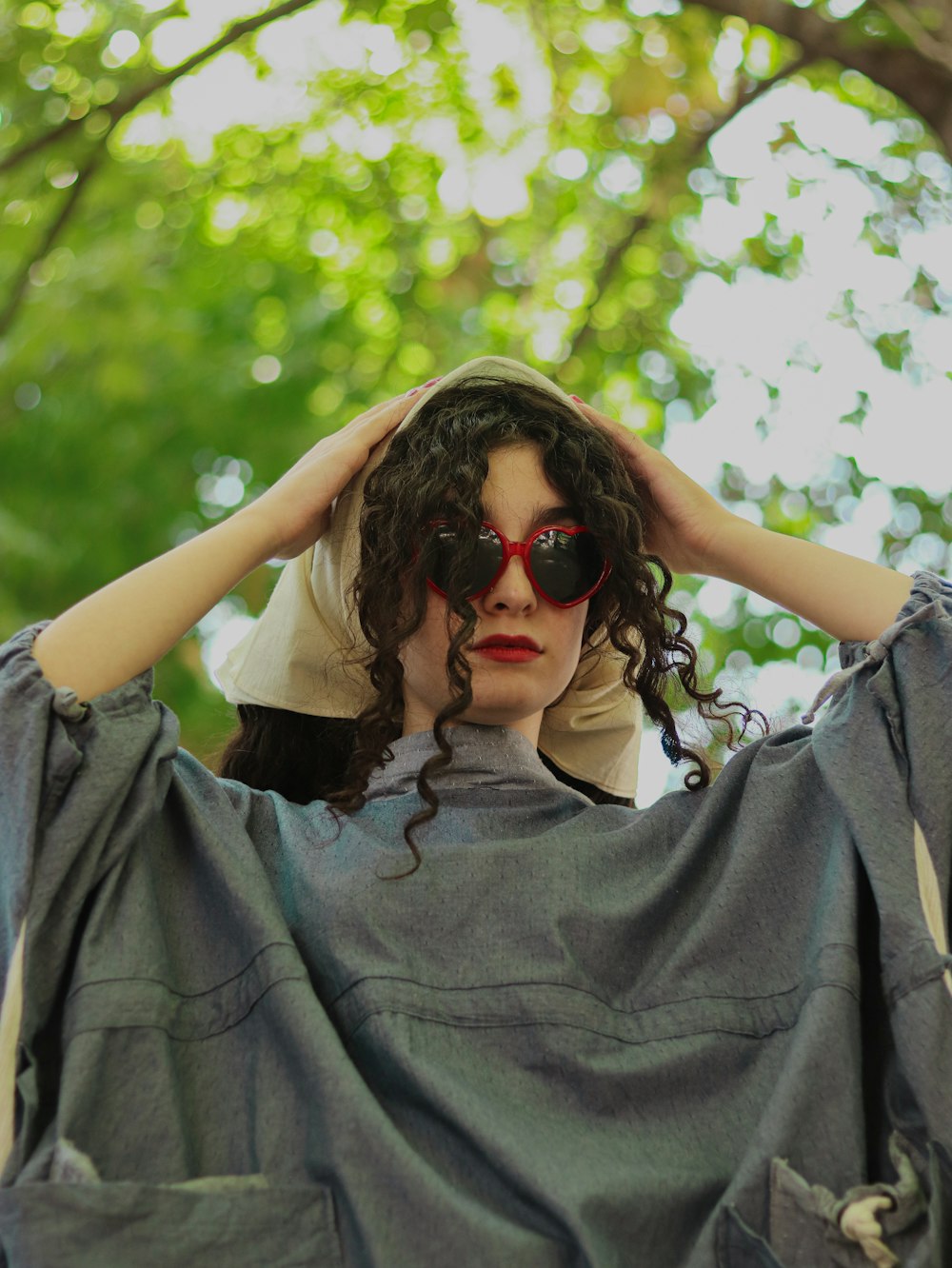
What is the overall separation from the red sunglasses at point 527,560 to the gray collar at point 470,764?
0.76 feet

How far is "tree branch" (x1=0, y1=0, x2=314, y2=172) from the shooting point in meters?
3.01

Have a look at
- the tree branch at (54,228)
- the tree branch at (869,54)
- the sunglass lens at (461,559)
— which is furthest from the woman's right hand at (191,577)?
the tree branch at (54,228)

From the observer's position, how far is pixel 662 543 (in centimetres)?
212

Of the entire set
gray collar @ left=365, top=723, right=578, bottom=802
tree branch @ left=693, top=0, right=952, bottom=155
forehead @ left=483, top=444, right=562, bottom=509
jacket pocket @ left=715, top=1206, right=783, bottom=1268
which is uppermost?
tree branch @ left=693, top=0, right=952, bottom=155

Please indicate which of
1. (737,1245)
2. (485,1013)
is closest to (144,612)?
(485,1013)

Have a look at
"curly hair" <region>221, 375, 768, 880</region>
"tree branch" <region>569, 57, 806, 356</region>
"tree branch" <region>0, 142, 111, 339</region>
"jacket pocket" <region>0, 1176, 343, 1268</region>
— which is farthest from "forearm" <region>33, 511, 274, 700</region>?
"tree branch" <region>569, 57, 806, 356</region>

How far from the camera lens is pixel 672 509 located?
208 cm

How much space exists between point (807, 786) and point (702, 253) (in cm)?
344

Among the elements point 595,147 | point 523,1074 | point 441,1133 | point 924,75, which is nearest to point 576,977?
point 523,1074

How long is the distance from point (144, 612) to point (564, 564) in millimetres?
571

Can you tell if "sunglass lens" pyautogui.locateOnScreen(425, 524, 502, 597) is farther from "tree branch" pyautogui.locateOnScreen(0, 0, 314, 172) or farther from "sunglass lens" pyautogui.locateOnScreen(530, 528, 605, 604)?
"tree branch" pyautogui.locateOnScreen(0, 0, 314, 172)

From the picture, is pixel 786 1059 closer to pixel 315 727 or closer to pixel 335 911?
pixel 335 911

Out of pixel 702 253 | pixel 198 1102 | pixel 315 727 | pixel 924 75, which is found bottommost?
pixel 198 1102

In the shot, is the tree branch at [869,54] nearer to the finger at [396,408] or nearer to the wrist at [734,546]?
the wrist at [734,546]
